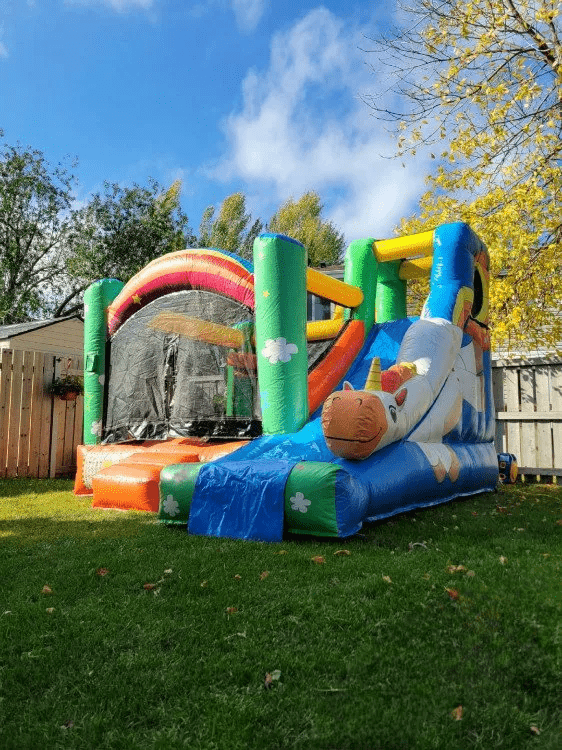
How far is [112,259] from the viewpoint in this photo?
961 inches

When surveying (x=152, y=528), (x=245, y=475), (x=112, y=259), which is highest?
(x=112, y=259)

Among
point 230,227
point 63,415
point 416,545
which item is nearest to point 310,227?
point 230,227

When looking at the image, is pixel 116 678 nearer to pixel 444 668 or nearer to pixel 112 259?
pixel 444 668

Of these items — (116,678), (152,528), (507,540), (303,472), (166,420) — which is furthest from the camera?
(166,420)

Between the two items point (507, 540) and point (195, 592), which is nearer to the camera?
point (195, 592)

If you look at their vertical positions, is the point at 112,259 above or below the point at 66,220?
below

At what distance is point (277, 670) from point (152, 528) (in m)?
2.72

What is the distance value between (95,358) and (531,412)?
570cm

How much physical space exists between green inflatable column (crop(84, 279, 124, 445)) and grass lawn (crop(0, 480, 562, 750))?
399 cm

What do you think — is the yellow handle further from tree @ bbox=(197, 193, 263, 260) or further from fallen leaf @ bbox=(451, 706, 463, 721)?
tree @ bbox=(197, 193, 263, 260)

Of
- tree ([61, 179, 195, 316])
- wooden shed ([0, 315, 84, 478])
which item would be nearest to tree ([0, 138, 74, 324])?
tree ([61, 179, 195, 316])

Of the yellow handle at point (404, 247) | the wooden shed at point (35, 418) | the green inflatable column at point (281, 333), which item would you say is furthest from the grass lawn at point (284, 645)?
the wooden shed at point (35, 418)

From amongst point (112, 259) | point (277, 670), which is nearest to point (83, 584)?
point (277, 670)

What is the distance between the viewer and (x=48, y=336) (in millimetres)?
16750
